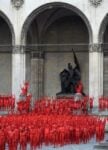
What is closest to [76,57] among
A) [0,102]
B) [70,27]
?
[70,27]

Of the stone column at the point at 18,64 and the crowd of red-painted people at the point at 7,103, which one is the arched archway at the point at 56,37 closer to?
the stone column at the point at 18,64

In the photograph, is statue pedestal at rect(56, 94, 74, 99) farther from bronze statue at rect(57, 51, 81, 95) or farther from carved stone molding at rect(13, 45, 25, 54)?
carved stone molding at rect(13, 45, 25, 54)

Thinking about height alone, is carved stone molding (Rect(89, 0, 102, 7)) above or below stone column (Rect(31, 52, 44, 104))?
above

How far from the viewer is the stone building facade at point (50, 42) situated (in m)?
31.8

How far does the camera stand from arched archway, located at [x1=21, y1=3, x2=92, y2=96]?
117ft

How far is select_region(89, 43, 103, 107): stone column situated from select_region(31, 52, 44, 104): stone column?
5.08 metres

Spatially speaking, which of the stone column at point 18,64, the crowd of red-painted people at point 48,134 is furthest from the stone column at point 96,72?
the crowd of red-painted people at point 48,134

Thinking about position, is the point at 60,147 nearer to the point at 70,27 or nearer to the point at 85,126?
the point at 85,126

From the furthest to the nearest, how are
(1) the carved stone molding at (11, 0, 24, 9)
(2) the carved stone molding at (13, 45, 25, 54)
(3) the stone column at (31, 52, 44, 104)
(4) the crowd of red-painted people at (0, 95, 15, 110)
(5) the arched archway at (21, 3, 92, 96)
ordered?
(5) the arched archway at (21, 3, 92, 96), (3) the stone column at (31, 52, 44, 104), (2) the carved stone molding at (13, 45, 25, 54), (1) the carved stone molding at (11, 0, 24, 9), (4) the crowd of red-painted people at (0, 95, 15, 110)

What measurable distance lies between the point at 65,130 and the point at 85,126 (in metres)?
1.46

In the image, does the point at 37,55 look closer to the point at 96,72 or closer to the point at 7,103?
the point at 96,72

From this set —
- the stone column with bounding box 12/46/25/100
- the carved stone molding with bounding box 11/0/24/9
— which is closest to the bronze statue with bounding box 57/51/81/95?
the stone column with bounding box 12/46/25/100

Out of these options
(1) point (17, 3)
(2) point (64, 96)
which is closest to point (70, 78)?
(2) point (64, 96)

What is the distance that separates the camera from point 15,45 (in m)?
33.1
